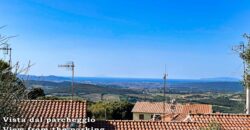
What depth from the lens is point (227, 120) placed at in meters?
19.0

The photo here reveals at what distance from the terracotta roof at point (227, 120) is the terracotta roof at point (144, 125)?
1.96 ft

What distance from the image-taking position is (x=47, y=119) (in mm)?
17000

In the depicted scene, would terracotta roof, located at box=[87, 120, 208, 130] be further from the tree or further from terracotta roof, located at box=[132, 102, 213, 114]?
terracotta roof, located at box=[132, 102, 213, 114]

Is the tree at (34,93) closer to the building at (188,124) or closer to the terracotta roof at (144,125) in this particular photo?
the terracotta roof at (144,125)

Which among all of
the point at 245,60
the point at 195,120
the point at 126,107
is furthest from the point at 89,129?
the point at 126,107

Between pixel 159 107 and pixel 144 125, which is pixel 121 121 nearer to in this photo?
pixel 144 125

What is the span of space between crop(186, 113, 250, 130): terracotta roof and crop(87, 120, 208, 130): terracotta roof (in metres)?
0.60

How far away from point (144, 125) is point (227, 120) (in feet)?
12.6

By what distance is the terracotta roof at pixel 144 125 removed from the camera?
1802 cm

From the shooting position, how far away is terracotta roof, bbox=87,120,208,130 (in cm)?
1802

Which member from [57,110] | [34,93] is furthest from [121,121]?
[34,93]

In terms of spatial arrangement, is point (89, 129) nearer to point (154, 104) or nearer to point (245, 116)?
point (245, 116)

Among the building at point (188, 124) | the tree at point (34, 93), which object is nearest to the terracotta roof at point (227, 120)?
the building at point (188, 124)

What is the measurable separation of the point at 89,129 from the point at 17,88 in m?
10.4
